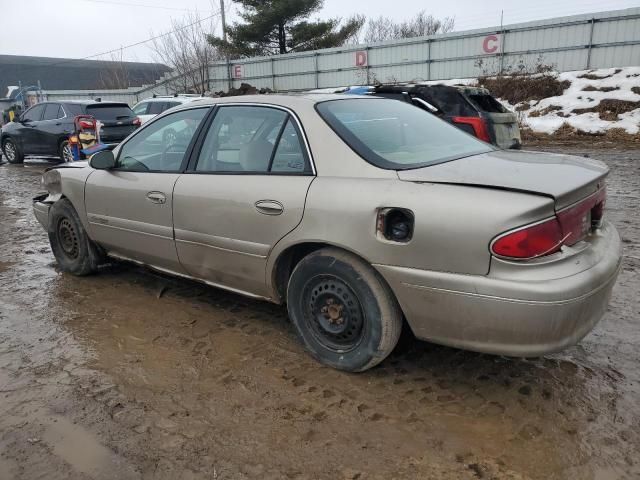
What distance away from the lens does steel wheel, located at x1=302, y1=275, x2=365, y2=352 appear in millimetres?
2871

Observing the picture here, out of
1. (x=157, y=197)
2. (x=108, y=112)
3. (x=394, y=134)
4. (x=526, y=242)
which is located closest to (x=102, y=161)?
(x=157, y=197)

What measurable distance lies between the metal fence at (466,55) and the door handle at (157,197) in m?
19.1

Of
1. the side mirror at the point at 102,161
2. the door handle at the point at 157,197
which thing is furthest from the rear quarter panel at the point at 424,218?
the side mirror at the point at 102,161

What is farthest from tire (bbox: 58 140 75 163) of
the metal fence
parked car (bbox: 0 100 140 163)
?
the metal fence

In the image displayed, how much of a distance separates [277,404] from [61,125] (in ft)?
40.8

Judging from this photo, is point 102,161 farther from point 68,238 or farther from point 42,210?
point 42,210

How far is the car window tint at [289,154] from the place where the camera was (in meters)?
3.08

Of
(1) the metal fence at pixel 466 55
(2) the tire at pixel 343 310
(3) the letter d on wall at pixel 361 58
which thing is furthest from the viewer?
(3) the letter d on wall at pixel 361 58

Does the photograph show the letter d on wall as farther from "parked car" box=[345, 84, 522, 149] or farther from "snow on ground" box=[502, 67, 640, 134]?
"parked car" box=[345, 84, 522, 149]

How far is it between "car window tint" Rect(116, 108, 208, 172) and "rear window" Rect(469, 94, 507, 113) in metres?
5.52

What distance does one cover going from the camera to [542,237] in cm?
235

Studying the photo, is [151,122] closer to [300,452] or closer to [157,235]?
[157,235]

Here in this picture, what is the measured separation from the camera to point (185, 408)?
8.91ft

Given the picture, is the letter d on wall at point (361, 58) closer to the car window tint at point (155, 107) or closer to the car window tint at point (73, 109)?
the car window tint at point (155, 107)
